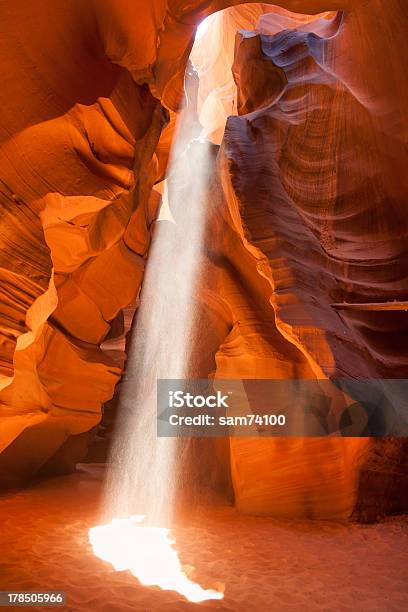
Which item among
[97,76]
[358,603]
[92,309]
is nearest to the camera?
[358,603]

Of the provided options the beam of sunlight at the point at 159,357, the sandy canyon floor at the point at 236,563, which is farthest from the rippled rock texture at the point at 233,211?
the sandy canyon floor at the point at 236,563

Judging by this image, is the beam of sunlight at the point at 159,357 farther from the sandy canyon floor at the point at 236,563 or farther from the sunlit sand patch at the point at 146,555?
the sandy canyon floor at the point at 236,563

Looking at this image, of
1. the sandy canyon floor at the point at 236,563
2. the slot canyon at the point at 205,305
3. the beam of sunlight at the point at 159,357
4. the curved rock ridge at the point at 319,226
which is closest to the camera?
the sandy canyon floor at the point at 236,563

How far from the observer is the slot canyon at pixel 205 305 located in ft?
13.5

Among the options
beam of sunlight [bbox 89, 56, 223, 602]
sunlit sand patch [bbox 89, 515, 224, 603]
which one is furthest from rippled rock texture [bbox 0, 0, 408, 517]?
sunlit sand patch [bbox 89, 515, 224, 603]

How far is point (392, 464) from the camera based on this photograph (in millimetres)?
6574

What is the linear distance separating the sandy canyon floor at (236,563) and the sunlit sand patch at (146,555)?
10 cm

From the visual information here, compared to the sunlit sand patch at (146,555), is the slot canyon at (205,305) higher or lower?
higher

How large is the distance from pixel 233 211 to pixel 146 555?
4699 millimetres

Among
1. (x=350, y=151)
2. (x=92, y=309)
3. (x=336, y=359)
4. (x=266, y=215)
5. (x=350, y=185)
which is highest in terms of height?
(x=350, y=151)

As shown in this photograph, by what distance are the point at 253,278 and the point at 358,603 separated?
15.7 ft

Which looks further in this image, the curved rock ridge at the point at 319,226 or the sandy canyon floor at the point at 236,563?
the curved rock ridge at the point at 319,226

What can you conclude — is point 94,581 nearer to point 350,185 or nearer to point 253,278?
point 253,278

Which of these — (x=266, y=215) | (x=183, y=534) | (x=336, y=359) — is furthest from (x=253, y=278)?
(x=183, y=534)
